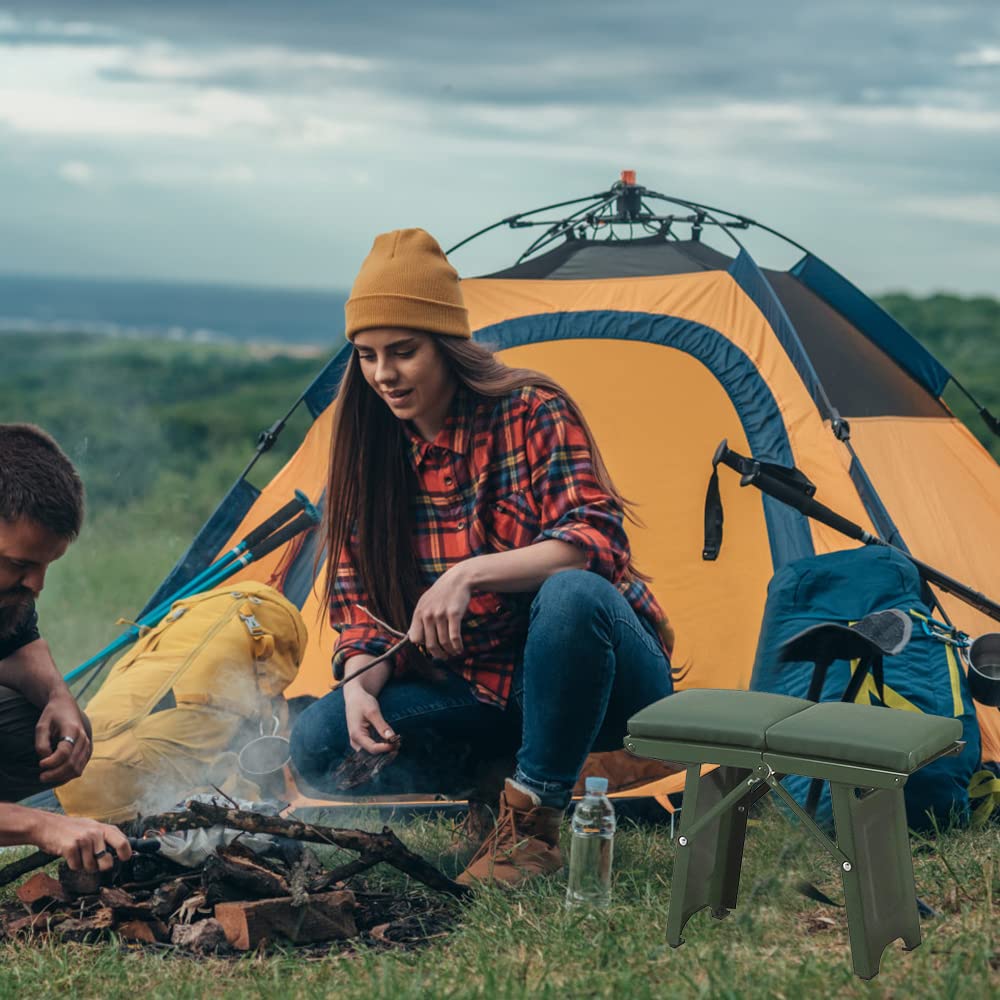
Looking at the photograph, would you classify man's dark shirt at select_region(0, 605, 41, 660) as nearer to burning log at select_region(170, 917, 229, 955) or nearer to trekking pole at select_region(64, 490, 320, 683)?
burning log at select_region(170, 917, 229, 955)

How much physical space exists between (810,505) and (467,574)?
1115 mm

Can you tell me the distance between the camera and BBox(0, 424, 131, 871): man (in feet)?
7.90

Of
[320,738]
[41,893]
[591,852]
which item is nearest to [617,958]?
[591,852]

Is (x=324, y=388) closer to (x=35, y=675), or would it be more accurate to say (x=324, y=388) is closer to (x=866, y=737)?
(x=35, y=675)

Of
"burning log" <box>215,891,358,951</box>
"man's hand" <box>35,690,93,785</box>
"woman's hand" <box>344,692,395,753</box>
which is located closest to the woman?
"woman's hand" <box>344,692,395,753</box>

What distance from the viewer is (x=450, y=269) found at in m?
2.78

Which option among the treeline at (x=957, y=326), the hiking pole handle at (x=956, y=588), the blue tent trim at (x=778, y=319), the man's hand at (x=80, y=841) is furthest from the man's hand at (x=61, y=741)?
the treeline at (x=957, y=326)

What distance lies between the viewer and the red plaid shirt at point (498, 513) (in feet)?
8.66

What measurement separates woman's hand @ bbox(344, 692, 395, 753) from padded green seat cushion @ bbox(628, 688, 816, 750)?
2.21ft

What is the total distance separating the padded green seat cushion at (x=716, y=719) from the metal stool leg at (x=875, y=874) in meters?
0.14

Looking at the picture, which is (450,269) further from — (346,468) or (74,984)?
(74,984)

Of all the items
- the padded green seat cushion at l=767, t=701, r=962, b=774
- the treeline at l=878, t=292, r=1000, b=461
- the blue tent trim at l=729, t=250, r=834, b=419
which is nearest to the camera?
the padded green seat cushion at l=767, t=701, r=962, b=774

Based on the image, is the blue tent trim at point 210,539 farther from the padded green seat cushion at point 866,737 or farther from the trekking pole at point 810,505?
the padded green seat cushion at point 866,737

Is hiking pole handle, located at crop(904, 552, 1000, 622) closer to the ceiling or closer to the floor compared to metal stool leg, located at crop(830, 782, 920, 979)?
closer to the ceiling
